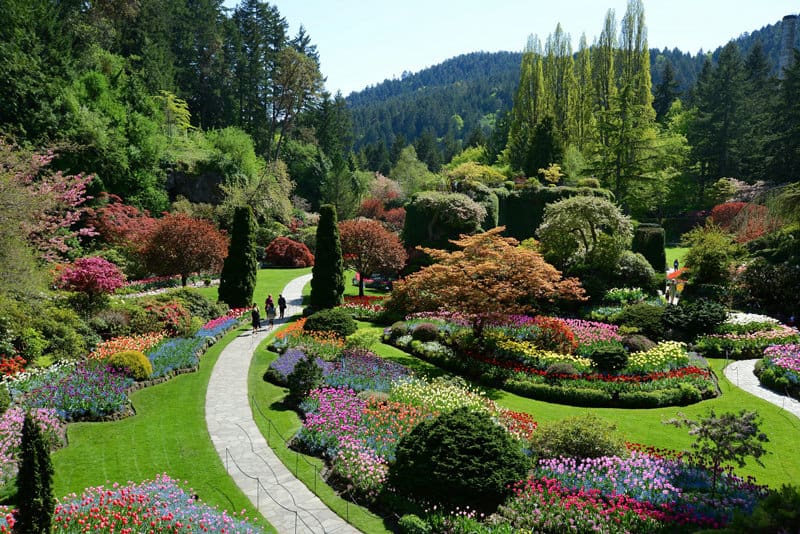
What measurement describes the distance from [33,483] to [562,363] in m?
14.4

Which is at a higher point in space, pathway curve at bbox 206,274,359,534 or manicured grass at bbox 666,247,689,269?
manicured grass at bbox 666,247,689,269

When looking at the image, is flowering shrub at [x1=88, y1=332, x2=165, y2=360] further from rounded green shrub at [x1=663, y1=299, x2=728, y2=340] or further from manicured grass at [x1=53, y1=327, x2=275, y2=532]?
rounded green shrub at [x1=663, y1=299, x2=728, y2=340]

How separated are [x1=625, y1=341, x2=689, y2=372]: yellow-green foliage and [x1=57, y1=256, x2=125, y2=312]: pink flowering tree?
726 inches

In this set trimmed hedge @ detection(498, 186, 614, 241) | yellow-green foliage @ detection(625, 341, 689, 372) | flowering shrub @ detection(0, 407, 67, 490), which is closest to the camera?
flowering shrub @ detection(0, 407, 67, 490)

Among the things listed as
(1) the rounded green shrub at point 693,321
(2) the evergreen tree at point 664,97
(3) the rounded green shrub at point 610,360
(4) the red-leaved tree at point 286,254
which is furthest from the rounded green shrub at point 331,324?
(2) the evergreen tree at point 664,97

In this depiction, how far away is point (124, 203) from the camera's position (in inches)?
1415

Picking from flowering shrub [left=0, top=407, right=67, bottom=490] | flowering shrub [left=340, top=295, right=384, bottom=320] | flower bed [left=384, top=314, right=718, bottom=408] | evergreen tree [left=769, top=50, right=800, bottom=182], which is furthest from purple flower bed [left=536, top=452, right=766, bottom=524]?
evergreen tree [left=769, top=50, right=800, bottom=182]

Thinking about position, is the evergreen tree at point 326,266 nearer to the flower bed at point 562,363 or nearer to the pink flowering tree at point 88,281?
the flower bed at point 562,363

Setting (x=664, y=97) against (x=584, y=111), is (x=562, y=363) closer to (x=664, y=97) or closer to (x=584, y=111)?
(x=584, y=111)

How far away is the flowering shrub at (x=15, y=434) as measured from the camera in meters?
9.59

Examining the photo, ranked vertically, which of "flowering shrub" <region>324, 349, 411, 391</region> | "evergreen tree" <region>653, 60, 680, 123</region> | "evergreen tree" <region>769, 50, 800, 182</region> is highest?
"evergreen tree" <region>653, 60, 680, 123</region>

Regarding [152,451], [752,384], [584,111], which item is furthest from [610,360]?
[584,111]

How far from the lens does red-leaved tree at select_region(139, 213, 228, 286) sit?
85.6 feet

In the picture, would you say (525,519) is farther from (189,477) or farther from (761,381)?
(761,381)
